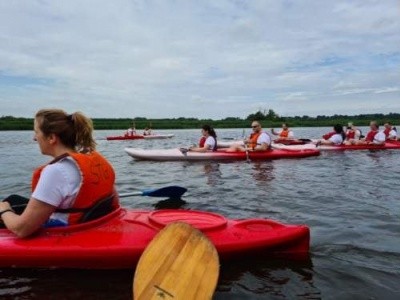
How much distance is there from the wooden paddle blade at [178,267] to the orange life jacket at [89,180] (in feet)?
2.74

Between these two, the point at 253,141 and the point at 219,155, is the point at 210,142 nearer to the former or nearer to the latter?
the point at 219,155

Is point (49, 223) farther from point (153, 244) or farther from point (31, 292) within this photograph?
point (153, 244)

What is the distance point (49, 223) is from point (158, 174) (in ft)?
24.0

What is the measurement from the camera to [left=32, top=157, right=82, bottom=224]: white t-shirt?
10.8ft

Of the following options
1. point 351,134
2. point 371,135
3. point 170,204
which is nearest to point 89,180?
point 170,204

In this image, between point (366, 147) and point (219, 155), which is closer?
point (219, 155)

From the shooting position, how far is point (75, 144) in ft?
11.7

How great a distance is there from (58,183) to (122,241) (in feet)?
2.37

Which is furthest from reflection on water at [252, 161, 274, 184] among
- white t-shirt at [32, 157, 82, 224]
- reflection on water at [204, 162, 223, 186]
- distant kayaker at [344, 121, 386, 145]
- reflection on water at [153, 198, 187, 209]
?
white t-shirt at [32, 157, 82, 224]

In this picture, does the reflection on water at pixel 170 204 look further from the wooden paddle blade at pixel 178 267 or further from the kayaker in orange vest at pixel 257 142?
the kayaker in orange vest at pixel 257 142

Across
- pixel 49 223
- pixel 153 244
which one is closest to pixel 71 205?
pixel 49 223

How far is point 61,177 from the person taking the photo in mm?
3346

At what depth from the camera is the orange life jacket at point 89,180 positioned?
3.47 m

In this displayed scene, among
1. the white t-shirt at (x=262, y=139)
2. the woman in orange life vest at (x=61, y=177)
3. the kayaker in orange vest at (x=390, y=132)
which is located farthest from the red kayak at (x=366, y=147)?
the woman in orange life vest at (x=61, y=177)
